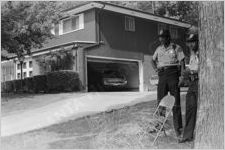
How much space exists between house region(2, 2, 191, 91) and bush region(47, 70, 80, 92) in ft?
2.78

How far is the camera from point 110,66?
2758 centimetres

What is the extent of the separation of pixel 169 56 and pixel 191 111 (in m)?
1.22

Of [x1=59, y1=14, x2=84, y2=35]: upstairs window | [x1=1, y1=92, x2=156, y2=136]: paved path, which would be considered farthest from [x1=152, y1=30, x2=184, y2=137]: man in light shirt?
[x1=59, y1=14, x2=84, y2=35]: upstairs window

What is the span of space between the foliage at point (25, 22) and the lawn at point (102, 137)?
10.1 meters

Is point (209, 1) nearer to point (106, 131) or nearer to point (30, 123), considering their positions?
point (106, 131)

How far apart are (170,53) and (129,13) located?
18.9 m

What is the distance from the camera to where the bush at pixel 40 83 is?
2358 centimetres

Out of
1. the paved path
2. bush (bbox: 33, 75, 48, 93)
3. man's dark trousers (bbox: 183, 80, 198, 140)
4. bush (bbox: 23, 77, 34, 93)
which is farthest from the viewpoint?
bush (bbox: 23, 77, 34, 93)

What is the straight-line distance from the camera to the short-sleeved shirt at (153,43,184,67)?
8008mm

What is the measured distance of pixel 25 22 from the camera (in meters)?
19.5

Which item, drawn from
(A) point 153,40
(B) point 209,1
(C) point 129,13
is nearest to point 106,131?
(B) point 209,1

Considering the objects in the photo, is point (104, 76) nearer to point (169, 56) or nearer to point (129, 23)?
point (129, 23)

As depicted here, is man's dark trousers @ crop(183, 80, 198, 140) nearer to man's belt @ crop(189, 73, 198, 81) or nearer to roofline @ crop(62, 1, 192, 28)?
man's belt @ crop(189, 73, 198, 81)

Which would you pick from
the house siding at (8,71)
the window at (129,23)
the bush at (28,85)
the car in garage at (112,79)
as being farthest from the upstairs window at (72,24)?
the house siding at (8,71)
